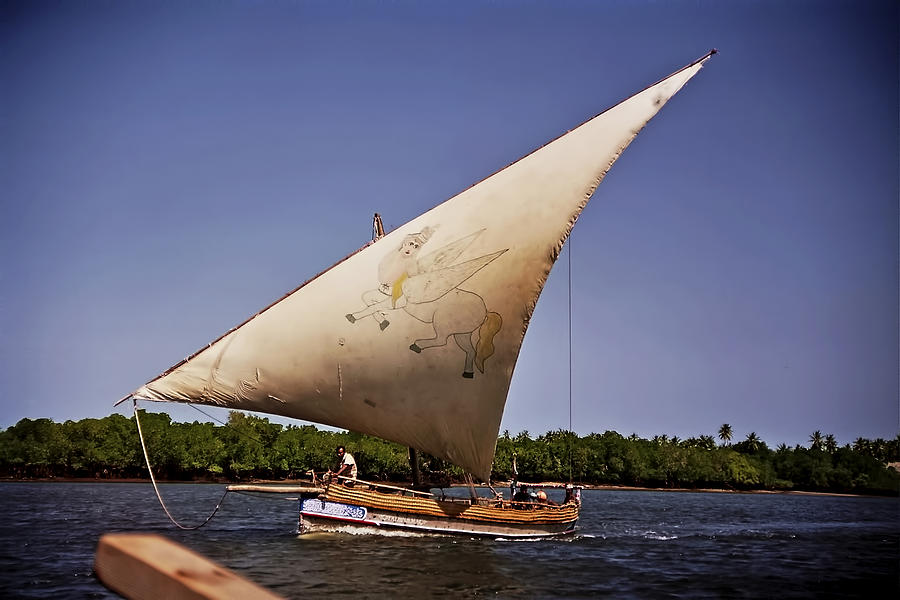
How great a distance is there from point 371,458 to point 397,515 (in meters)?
74.2

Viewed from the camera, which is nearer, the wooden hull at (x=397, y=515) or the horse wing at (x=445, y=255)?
the horse wing at (x=445, y=255)

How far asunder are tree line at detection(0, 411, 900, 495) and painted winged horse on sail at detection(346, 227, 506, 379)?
1798 inches

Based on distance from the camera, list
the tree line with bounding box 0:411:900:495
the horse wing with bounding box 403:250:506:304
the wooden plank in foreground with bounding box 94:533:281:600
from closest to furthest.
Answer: the wooden plank in foreground with bounding box 94:533:281:600 < the horse wing with bounding box 403:250:506:304 < the tree line with bounding box 0:411:900:495

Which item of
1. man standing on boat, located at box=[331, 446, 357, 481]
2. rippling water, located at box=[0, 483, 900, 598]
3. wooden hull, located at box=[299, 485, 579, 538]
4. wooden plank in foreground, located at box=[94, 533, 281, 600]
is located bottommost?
rippling water, located at box=[0, 483, 900, 598]

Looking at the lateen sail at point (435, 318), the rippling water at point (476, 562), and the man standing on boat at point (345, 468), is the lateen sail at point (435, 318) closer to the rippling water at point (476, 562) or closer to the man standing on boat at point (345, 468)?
the man standing on boat at point (345, 468)

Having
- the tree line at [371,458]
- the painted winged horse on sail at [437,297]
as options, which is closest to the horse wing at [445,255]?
the painted winged horse on sail at [437,297]

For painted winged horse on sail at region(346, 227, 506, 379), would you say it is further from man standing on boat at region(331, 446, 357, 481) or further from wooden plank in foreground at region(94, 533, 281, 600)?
wooden plank in foreground at region(94, 533, 281, 600)

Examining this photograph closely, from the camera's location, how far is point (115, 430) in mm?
93375

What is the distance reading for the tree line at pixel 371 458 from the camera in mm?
89688

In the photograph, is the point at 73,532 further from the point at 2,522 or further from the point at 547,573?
the point at 547,573

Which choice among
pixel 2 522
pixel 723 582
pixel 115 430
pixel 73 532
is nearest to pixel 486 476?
pixel 723 582

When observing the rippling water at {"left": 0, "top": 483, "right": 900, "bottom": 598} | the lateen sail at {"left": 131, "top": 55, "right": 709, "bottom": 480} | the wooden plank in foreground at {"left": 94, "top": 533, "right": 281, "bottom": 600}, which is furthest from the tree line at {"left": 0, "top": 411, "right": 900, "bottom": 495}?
the wooden plank in foreground at {"left": 94, "top": 533, "right": 281, "bottom": 600}

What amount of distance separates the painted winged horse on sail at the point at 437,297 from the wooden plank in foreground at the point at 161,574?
19352 millimetres

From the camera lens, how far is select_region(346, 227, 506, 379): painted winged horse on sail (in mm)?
21000
